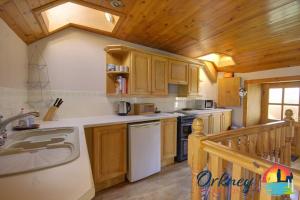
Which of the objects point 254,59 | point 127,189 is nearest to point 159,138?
point 127,189

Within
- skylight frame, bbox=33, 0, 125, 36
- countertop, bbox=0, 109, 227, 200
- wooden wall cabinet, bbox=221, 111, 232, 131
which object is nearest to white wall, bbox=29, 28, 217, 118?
skylight frame, bbox=33, 0, 125, 36

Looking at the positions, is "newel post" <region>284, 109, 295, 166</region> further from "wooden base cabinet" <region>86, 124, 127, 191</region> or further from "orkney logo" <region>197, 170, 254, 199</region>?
"wooden base cabinet" <region>86, 124, 127, 191</region>

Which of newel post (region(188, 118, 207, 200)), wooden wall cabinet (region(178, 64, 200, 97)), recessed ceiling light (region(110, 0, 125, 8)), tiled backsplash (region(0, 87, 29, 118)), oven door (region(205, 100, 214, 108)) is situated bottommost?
newel post (region(188, 118, 207, 200))

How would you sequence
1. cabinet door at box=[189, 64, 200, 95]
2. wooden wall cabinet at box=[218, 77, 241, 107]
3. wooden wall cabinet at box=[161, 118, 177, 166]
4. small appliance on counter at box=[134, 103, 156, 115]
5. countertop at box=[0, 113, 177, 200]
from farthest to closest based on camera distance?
wooden wall cabinet at box=[218, 77, 241, 107] < cabinet door at box=[189, 64, 200, 95] < small appliance on counter at box=[134, 103, 156, 115] < wooden wall cabinet at box=[161, 118, 177, 166] < countertop at box=[0, 113, 177, 200]

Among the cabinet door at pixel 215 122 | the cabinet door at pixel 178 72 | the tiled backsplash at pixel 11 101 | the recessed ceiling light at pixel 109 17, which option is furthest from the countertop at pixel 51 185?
the cabinet door at pixel 215 122

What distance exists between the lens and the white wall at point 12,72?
1.45m

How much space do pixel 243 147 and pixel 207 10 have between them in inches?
60.8

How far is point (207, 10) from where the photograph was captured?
5.95ft

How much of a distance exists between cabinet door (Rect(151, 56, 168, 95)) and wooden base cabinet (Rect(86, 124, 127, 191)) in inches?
40.2

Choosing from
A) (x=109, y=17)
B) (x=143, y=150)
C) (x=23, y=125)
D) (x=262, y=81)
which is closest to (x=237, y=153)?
(x=143, y=150)

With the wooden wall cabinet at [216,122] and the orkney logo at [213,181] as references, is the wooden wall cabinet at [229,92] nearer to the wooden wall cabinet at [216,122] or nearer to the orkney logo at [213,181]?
the wooden wall cabinet at [216,122]

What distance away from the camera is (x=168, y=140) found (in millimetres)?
2807

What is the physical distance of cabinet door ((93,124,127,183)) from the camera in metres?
2.02

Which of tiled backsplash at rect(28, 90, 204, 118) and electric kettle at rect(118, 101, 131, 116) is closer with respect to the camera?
tiled backsplash at rect(28, 90, 204, 118)
